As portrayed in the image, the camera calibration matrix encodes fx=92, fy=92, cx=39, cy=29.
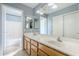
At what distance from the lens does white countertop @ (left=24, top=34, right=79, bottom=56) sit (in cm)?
124

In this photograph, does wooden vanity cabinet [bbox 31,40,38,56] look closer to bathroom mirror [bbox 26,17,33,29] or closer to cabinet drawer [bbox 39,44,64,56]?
cabinet drawer [bbox 39,44,64,56]

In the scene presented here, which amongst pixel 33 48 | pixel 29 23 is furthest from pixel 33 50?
pixel 29 23

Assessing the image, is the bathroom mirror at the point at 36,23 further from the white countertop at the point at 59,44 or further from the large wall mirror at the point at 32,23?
the white countertop at the point at 59,44

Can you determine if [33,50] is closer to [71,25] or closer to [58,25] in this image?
[58,25]

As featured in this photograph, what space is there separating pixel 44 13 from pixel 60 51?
30.6 inches

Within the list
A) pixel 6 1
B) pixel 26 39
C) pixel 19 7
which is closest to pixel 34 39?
pixel 26 39

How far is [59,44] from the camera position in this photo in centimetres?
145

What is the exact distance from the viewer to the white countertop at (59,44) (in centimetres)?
124

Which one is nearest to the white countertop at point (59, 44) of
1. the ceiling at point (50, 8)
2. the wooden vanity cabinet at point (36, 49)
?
the wooden vanity cabinet at point (36, 49)

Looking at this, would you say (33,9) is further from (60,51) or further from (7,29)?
(60,51)

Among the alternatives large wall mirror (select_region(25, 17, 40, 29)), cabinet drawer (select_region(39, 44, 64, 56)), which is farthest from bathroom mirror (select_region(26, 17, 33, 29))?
cabinet drawer (select_region(39, 44, 64, 56))

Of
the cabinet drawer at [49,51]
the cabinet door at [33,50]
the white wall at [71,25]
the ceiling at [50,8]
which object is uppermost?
the ceiling at [50,8]

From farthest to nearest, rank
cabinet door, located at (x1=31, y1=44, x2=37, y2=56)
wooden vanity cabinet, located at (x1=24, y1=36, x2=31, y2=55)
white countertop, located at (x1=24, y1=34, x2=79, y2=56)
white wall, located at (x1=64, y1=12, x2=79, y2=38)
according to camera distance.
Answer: wooden vanity cabinet, located at (x1=24, y1=36, x2=31, y2=55) → cabinet door, located at (x1=31, y1=44, x2=37, y2=56) → white wall, located at (x1=64, y1=12, x2=79, y2=38) → white countertop, located at (x1=24, y1=34, x2=79, y2=56)

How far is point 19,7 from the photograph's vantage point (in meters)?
1.66
